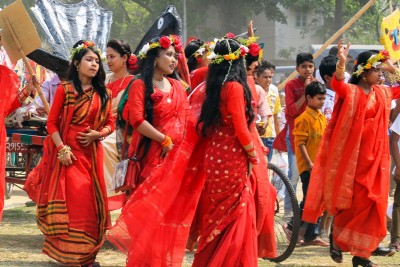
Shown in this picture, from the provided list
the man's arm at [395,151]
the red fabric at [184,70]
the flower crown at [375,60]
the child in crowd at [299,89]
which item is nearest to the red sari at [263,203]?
the flower crown at [375,60]

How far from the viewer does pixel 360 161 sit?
8133 millimetres

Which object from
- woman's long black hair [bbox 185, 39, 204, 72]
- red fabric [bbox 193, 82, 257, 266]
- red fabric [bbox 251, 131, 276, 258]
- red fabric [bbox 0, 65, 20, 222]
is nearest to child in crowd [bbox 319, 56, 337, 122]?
woman's long black hair [bbox 185, 39, 204, 72]

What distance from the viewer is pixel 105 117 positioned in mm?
8250

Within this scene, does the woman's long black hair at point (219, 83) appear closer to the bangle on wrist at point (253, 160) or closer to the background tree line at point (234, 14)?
the bangle on wrist at point (253, 160)

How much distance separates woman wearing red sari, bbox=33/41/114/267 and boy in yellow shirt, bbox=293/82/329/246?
6.41 ft

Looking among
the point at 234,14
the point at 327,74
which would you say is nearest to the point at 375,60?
the point at 327,74

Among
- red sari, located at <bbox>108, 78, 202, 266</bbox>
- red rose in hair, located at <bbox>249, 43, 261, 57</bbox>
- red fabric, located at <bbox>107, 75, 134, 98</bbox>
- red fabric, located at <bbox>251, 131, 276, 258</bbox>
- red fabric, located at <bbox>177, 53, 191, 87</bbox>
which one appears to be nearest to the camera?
red sari, located at <bbox>108, 78, 202, 266</bbox>

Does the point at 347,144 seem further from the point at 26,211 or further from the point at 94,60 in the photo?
the point at 26,211

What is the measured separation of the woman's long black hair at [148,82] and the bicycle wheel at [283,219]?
139cm

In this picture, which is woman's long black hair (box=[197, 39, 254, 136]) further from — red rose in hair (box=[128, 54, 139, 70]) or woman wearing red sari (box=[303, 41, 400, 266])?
red rose in hair (box=[128, 54, 139, 70])

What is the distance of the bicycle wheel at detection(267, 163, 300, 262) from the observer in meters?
8.55

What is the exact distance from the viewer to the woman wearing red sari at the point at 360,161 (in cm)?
808

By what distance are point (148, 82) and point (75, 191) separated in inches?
40.2

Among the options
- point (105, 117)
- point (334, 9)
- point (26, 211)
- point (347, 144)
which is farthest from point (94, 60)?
point (334, 9)
